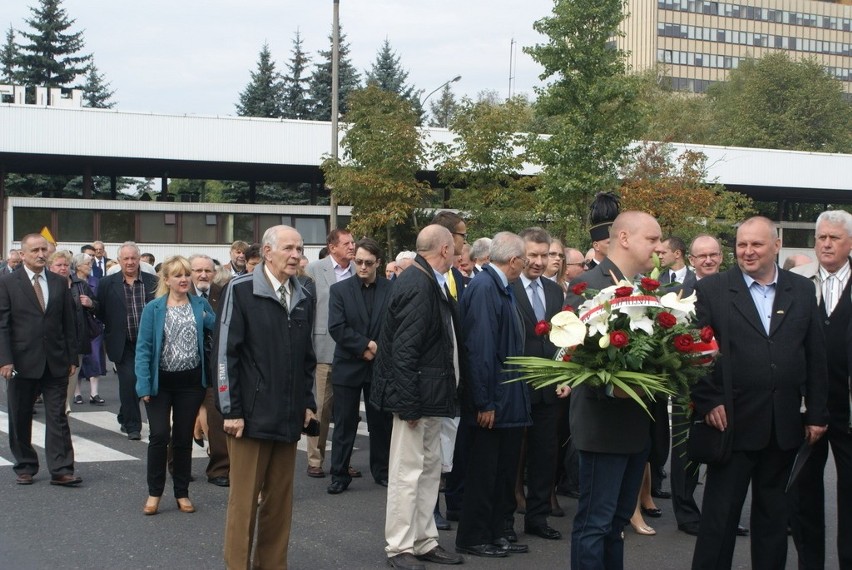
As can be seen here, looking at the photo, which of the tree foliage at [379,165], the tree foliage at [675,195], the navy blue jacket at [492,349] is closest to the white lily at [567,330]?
the navy blue jacket at [492,349]

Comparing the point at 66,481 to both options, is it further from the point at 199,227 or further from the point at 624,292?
the point at 199,227

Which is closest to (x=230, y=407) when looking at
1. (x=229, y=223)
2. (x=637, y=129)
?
(x=637, y=129)

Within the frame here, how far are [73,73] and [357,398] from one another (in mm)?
65259

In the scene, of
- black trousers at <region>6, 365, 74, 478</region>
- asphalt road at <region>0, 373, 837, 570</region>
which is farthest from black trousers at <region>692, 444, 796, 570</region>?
black trousers at <region>6, 365, 74, 478</region>

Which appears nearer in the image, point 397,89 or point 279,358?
point 279,358

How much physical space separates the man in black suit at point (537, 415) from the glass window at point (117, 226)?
130ft

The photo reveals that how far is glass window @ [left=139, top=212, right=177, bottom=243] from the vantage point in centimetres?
4622

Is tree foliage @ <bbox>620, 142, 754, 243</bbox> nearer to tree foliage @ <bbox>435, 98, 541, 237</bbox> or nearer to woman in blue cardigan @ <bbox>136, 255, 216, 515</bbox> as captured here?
tree foliage @ <bbox>435, 98, 541, 237</bbox>

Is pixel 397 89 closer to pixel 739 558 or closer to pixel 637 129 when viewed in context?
pixel 637 129

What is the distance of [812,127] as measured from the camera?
78.8 m

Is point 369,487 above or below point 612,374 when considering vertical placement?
below

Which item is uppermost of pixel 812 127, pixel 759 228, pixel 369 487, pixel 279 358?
pixel 812 127

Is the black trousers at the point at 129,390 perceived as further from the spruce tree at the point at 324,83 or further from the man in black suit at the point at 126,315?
the spruce tree at the point at 324,83

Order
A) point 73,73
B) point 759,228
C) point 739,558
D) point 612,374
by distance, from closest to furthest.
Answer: point 612,374 → point 759,228 → point 739,558 → point 73,73
